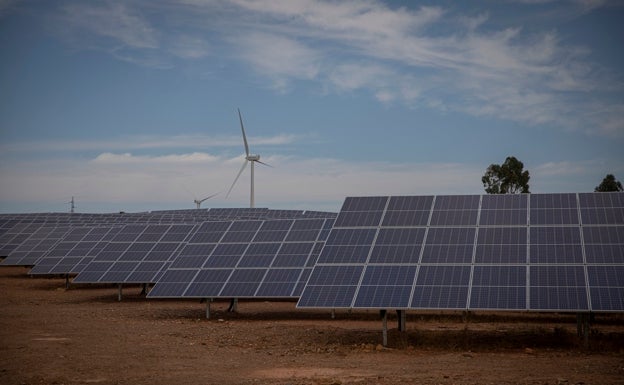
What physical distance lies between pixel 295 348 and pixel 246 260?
9080 mm

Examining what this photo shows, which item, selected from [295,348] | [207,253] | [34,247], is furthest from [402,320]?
[34,247]

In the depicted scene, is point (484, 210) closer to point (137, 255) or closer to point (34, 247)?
point (137, 255)

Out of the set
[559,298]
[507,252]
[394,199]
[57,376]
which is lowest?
[57,376]

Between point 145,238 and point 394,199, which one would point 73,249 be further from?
point 394,199

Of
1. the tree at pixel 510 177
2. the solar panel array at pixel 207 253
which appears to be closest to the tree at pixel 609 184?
the tree at pixel 510 177

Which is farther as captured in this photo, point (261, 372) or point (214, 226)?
point (214, 226)

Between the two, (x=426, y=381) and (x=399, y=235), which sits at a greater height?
(x=399, y=235)

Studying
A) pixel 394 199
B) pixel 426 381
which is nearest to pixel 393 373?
pixel 426 381

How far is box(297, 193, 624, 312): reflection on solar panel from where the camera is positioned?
20234mm

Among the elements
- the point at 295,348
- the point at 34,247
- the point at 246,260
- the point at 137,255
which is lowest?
the point at 295,348

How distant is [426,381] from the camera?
54.1 ft

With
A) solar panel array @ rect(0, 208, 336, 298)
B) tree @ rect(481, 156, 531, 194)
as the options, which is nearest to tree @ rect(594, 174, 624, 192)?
tree @ rect(481, 156, 531, 194)

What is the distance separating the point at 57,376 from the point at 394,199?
13.0 metres

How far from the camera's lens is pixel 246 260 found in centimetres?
3081
